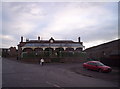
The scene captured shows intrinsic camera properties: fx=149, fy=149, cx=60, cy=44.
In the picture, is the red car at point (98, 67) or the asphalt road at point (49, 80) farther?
the red car at point (98, 67)

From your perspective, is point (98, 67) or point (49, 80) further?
point (98, 67)

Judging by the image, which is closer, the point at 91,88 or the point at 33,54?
the point at 91,88

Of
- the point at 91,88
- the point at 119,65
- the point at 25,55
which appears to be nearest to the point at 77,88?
the point at 91,88

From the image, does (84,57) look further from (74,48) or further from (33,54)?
→ (33,54)

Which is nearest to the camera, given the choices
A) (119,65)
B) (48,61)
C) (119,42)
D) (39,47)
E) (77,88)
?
(77,88)

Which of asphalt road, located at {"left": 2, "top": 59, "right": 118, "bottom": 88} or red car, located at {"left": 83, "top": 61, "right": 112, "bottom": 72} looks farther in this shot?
red car, located at {"left": 83, "top": 61, "right": 112, "bottom": 72}

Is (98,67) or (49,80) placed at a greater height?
(98,67)

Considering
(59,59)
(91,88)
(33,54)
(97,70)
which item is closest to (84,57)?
(59,59)

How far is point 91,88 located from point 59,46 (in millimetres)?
39876

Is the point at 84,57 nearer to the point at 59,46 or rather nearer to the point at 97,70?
the point at 59,46

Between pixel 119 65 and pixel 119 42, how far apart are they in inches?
467

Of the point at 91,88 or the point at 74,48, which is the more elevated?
the point at 74,48

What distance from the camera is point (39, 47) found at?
48.6 meters

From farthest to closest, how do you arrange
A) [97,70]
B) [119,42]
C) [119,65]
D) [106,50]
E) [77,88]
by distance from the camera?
[106,50], [119,42], [119,65], [97,70], [77,88]
